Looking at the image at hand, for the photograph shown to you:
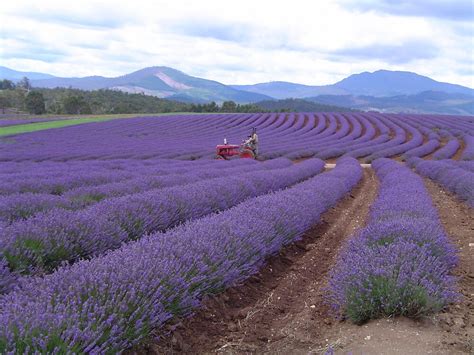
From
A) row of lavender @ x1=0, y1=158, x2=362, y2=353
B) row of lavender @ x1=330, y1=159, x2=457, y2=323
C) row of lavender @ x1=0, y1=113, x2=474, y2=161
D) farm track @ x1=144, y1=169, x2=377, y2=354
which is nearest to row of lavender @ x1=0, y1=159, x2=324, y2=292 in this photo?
row of lavender @ x1=0, y1=158, x2=362, y2=353

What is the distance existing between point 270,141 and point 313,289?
20.9m

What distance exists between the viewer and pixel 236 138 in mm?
25672

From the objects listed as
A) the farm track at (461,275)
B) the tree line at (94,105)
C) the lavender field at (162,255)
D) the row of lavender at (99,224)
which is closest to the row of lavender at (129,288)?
the lavender field at (162,255)

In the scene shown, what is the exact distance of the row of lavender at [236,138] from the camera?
18.9 meters

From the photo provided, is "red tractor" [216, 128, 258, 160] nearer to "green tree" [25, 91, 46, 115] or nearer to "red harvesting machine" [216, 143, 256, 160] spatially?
"red harvesting machine" [216, 143, 256, 160]

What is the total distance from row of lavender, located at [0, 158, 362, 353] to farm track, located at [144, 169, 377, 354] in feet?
0.54

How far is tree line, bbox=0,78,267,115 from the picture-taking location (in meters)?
57.8

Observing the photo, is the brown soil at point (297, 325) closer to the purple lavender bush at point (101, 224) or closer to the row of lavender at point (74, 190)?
the purple lavender bush at point (101, 224)

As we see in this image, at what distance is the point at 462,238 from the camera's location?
6.21 meters

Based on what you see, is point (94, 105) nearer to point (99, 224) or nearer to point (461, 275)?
point (99, 224)

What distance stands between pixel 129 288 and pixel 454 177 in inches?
391

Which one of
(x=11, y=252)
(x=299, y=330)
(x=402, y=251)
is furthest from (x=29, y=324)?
(x=402, y=251)

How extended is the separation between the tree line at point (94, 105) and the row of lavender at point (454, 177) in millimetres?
43629

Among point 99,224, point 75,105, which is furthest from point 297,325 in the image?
point 75,105
